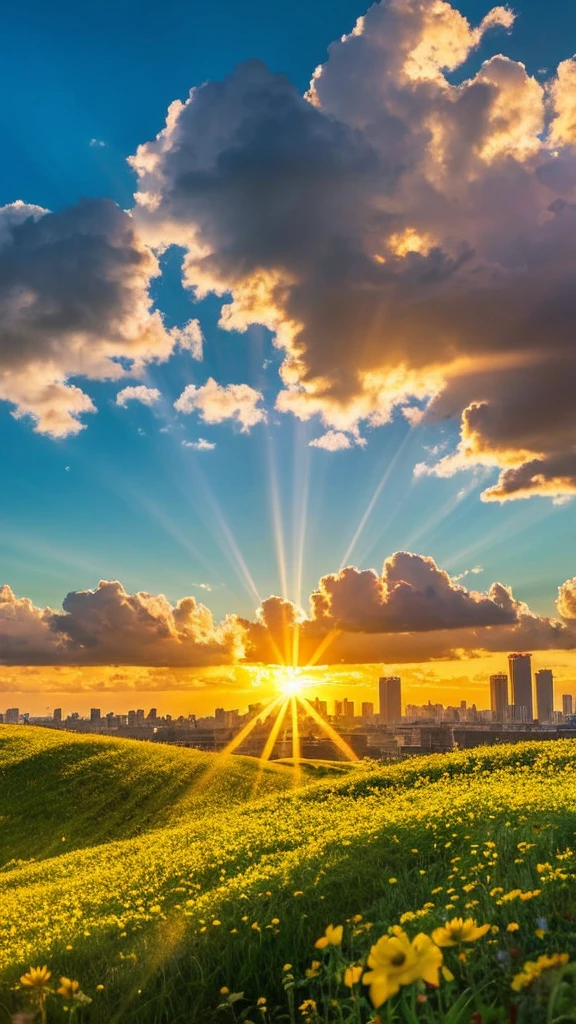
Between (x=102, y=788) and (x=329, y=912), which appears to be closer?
(x=329, y=912)

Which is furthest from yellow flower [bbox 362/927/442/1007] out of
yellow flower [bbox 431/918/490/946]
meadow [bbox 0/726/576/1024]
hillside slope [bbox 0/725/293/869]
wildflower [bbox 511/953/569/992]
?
hillside slope [bbox 0/725/293/869]

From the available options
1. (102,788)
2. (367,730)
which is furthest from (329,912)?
(367,730)

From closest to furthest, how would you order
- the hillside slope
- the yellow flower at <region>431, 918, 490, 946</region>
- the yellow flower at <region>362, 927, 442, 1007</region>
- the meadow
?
the yellow flower at <region>362, 927, 442, 1007</region> < the yellow flower at <region>431, 918, 490, 946</region> < the meadow < the hillside slope

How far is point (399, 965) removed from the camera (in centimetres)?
260

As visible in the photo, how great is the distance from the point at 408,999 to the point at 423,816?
24.1ft

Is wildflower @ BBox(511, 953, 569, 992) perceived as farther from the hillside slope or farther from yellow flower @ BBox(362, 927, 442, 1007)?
the hillside slope

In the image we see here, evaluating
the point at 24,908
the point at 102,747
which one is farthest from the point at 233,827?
the point at 102,747

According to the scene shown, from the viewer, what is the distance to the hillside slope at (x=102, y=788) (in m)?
25.5

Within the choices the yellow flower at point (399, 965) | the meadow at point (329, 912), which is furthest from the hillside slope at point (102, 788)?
the yellow flower at point (399, 965)

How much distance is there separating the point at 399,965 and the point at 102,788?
95.1ft

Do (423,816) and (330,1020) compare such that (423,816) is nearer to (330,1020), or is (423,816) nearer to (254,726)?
(330,1020)

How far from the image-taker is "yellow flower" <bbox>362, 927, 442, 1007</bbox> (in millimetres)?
2489

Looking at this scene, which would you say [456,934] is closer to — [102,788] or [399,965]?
[399,965]

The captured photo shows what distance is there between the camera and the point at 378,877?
8.45 meters
